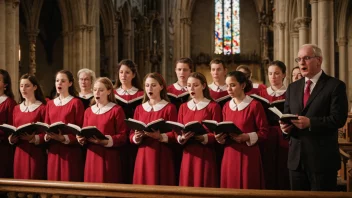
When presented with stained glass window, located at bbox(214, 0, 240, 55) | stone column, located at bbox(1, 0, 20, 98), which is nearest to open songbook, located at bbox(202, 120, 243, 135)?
stone column, located at bbox(1, 0, 20, 98)

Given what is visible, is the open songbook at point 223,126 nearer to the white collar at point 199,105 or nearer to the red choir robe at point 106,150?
the white collar at point 199,105

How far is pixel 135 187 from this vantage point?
3.26m

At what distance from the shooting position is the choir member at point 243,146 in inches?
157

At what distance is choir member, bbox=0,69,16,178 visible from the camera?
4840 mm

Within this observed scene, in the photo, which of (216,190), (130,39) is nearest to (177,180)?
(216,190)

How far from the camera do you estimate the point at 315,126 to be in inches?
135

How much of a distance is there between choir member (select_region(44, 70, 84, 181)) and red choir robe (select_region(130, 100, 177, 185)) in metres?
0.66

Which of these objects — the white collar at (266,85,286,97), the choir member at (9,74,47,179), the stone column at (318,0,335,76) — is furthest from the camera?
the stone column at (318,0,335,76)

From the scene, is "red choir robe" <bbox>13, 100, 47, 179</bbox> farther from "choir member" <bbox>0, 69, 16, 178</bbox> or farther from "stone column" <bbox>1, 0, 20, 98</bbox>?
"stone column" <bbox>1, 0, 20, 98</bbox>

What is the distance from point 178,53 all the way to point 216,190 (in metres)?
24.4

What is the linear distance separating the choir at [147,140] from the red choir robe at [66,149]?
0.01 meters

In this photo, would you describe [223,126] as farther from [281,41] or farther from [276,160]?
[281,41]

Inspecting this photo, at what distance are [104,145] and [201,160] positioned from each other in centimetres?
95

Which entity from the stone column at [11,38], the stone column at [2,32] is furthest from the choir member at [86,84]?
the stone column at [11,38]
